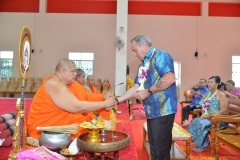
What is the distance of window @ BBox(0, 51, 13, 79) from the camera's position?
1154 centimetres

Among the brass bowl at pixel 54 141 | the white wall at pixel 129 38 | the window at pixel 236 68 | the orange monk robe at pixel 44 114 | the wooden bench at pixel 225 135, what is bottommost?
the wooden bench at pixel 225 135

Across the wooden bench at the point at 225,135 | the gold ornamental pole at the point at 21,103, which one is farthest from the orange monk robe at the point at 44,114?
the wooden bench at the point at 225,135

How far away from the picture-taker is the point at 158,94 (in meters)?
2.29

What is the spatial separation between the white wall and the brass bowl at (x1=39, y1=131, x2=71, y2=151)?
9.38 metres

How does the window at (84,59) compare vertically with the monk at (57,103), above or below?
above

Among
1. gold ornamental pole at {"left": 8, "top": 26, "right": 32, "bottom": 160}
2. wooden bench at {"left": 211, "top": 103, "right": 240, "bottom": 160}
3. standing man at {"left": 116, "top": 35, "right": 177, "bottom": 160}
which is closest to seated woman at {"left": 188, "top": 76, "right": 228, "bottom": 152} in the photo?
wooden bench at {"left": 211, "top": 103, "right": 240, "bottom": 160}

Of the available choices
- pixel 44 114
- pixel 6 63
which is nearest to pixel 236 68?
pixel 6 63

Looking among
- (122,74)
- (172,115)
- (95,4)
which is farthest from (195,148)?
(95,4)

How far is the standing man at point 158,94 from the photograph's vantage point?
2262 mm

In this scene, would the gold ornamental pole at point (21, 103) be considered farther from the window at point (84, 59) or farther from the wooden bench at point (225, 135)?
the window at point (84, 59)

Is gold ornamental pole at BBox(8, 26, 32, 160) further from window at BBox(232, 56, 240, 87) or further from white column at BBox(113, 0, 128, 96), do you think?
window at BBox(232, 56, 240, 87)

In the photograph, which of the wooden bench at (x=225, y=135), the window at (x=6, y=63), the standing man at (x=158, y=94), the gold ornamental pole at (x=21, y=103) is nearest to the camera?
the gold ornamental pole at (x=21, y=103)

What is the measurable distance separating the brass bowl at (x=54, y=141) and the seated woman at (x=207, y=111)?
2534 millimetres

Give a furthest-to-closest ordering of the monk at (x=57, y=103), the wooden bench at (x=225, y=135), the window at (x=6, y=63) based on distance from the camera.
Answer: the window at (x=6, y=63), the wooden bench at (x=225, y=135), the monk at (x=57, y=103)
